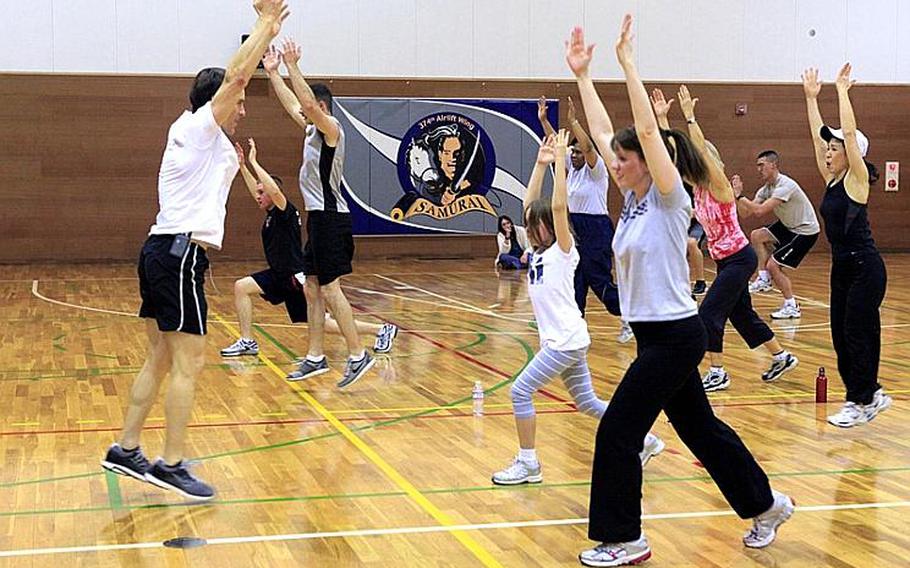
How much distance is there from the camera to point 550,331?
21.2 ft

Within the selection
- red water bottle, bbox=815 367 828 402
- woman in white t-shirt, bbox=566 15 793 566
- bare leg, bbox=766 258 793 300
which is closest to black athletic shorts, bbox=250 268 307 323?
red water bottle, bbox=815 367 828 402

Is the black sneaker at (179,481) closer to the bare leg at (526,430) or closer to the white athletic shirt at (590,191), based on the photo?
the bare leg at (526,430)

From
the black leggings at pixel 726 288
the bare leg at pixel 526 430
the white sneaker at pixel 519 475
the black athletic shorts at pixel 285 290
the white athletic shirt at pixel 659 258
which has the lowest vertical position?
the white sneaker at pixel 519 475

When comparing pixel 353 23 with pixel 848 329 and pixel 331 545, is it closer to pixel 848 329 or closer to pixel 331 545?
pixel 848 329

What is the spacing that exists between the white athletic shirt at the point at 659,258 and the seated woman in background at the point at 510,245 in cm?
1431

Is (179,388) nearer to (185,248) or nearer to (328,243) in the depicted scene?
(185,248)

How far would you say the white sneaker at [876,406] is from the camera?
8008 mm

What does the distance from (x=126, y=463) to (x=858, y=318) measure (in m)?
4.60

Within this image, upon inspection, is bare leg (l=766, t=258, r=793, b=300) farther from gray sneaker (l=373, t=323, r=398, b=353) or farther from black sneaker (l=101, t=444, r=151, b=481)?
black sneaker (l=101, t=444, r=151, b=481)

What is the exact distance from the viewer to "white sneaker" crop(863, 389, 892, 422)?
8.01 metres

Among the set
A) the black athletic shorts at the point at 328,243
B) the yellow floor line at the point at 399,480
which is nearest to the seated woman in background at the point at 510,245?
the yellow floor line at the point at 399,480

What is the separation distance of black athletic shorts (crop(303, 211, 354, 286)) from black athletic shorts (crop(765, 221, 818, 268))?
6484 mm

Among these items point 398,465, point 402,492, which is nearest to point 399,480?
point 402,492

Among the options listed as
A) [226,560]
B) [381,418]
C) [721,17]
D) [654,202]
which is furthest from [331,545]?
[721,17]
